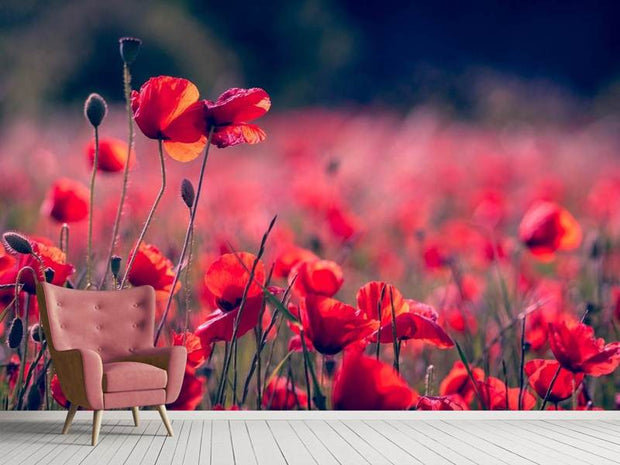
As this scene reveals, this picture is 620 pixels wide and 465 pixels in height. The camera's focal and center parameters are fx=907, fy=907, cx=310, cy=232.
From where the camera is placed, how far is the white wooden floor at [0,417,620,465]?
2188 mm

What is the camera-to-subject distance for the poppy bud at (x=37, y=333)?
248cm

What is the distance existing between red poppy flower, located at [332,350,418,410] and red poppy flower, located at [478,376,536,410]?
494 mm

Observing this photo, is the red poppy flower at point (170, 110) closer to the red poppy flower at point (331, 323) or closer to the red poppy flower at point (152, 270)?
the red poppy flower at point (152, 270)

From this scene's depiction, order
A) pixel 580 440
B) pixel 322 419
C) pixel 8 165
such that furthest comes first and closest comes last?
pixel 8 165
pixel 322 419
pixel 580 440

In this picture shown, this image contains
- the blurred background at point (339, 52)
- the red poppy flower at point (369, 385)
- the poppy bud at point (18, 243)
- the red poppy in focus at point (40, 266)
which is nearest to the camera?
the red poppy flower at point (369, 385)

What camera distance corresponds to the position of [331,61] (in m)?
3.06

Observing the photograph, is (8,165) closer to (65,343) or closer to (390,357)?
(65,343)

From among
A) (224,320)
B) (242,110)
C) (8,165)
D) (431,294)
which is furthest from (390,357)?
(8,165)

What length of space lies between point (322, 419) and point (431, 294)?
0.51m

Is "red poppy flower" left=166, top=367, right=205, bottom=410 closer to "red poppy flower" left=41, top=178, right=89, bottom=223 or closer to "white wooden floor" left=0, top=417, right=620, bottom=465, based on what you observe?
"white wooden floor" left=0, top=417, right=620, bottom=465

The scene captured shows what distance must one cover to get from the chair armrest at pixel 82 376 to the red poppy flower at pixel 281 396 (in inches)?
18.3

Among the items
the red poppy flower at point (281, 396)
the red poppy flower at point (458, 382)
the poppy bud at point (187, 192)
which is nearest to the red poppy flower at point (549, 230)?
the red poppy flower at point (458, 382)

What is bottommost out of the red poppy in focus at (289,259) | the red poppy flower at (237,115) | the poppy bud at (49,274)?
the poppy bud at (49,274)

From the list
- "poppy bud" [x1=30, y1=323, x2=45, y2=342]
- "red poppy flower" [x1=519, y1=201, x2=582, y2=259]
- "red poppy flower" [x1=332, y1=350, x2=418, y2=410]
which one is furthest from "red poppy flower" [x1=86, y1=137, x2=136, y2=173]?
"red poppy flower" [x1=519, y1=201, x2=582, y2=259]
